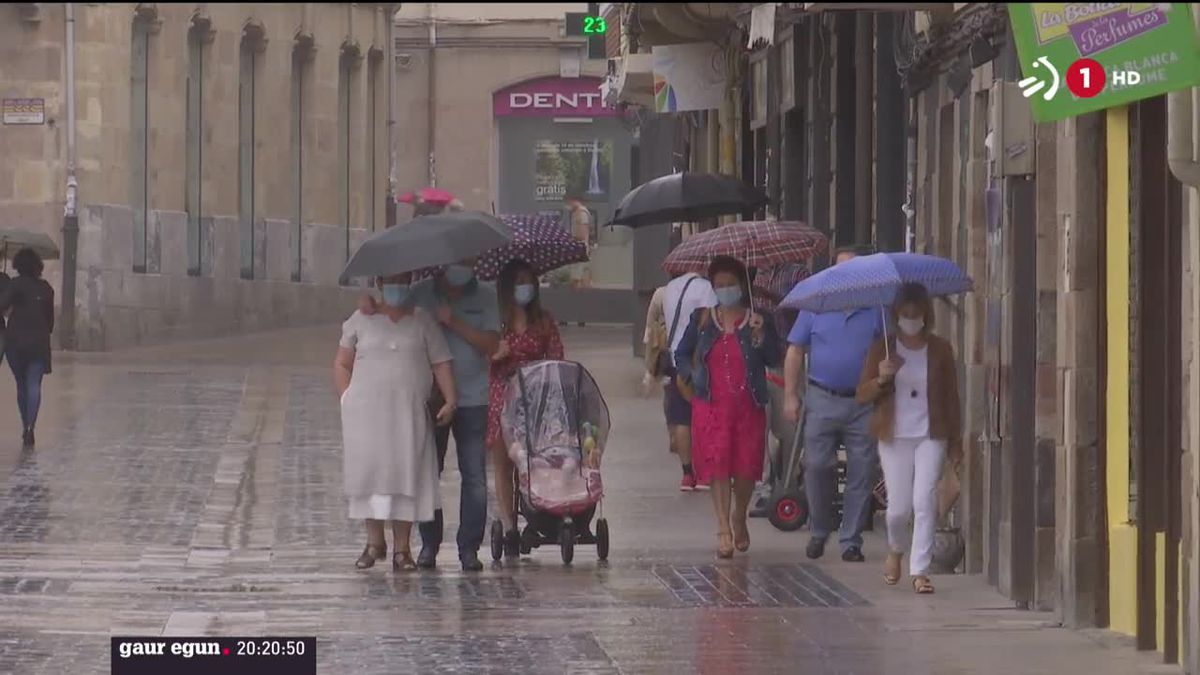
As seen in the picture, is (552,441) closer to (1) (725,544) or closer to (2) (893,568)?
(1) (725,544)

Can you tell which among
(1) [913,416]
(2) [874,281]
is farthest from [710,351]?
(1) [913,416]

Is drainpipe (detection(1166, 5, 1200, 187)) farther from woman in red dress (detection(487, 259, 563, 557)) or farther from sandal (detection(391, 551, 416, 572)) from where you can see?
sandal (detection(391, 551, 416, 572))

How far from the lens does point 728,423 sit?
1580cm

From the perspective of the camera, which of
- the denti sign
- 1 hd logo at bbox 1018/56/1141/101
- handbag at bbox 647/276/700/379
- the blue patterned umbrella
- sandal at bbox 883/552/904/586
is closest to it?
1 hd logo at bbox 1018/56/1141/101

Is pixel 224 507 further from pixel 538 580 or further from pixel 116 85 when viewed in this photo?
pixel 116 85

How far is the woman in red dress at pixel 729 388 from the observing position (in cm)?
1579

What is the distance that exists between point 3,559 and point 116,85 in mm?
22598

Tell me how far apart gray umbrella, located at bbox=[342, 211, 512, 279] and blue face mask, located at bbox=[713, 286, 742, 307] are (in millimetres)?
1259

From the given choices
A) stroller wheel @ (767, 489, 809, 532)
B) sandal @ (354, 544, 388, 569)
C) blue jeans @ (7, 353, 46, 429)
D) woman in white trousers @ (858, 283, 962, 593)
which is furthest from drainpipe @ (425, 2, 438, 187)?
woman in white trousers @ (858, 283, 962, 593)

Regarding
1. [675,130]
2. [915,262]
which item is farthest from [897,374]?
[675,130]

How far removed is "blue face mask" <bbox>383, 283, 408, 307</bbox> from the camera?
1494 cm
